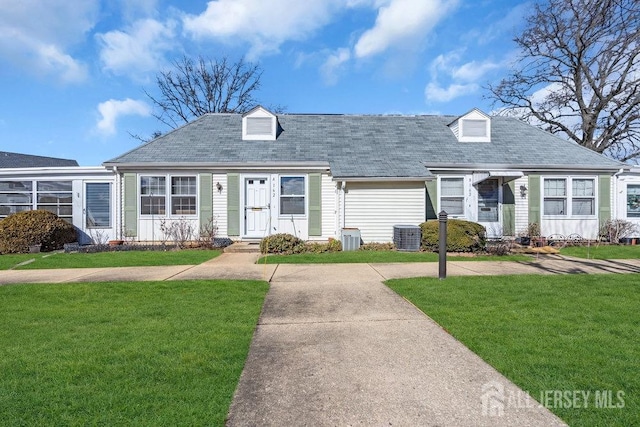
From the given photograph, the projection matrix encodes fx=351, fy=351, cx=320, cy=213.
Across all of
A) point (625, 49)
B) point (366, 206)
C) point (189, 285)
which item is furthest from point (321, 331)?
point (625, 49)

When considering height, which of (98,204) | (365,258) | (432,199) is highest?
(432,199)

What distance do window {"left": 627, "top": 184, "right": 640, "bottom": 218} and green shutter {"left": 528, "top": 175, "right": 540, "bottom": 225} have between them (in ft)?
13.5

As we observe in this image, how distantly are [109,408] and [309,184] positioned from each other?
34.8 feet

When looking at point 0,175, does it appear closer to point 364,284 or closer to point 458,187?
point 364,284

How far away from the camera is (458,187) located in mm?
12984

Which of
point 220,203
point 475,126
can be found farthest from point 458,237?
point 220,203

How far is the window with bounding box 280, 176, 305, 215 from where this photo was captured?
1276 centimetres

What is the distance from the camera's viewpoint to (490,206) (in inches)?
515

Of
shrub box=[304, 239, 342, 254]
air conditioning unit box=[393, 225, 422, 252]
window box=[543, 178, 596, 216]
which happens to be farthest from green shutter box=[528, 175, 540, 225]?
shrub box=[304, 239, 342, 254]

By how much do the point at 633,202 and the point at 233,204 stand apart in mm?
15565

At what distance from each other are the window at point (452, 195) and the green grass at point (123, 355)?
360 inches

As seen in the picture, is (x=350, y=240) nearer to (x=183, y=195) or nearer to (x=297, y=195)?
(x=297, y=195)

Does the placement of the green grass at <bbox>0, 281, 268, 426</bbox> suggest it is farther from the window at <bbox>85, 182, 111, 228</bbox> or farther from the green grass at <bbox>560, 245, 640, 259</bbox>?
the green grass at <bbox>560, 245, 640, 259</bbox>

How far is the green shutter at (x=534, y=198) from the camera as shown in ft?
42.8
